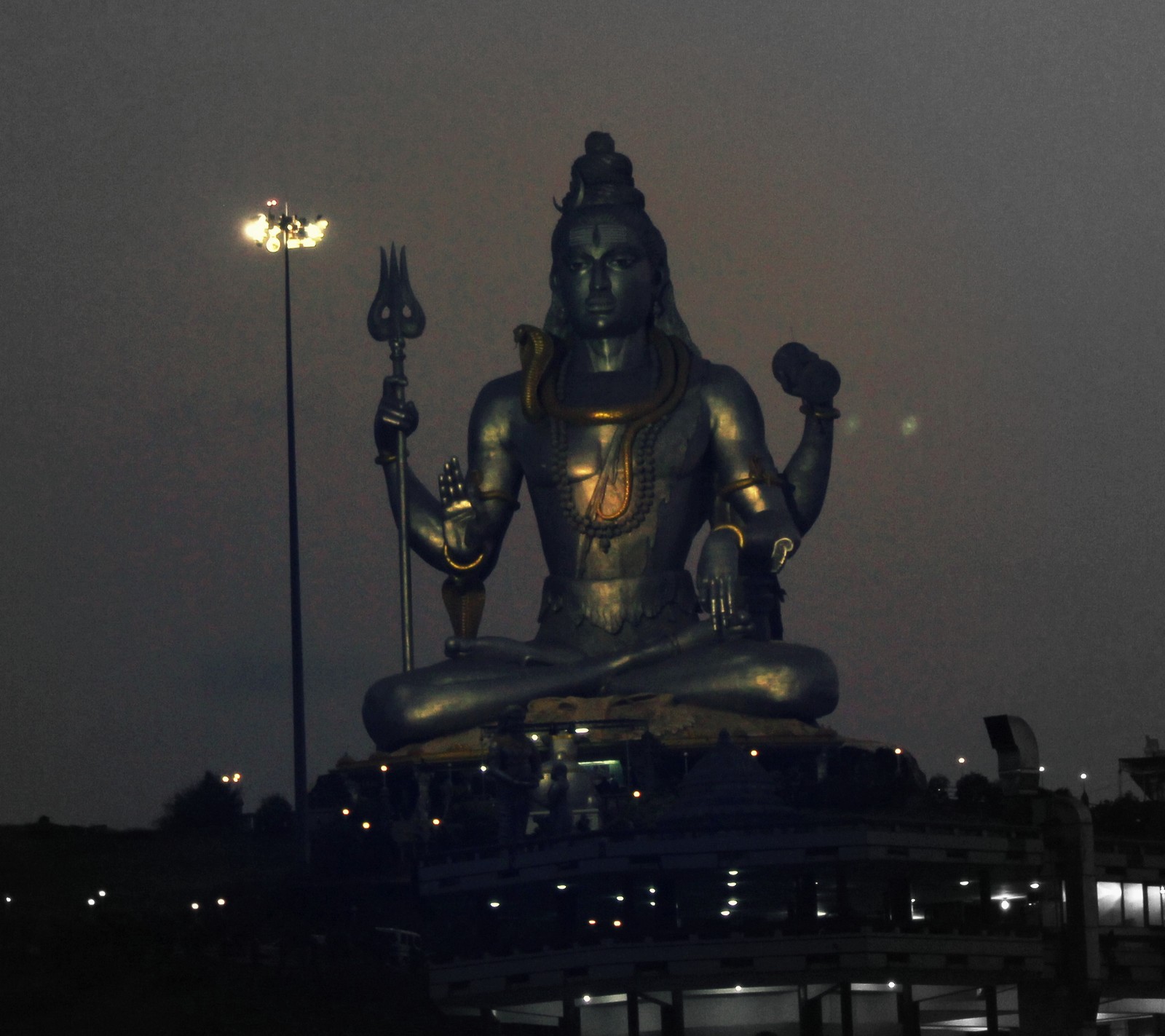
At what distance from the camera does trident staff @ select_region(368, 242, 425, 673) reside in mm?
28062

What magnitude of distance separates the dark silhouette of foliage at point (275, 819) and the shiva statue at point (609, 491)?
4.45 feet

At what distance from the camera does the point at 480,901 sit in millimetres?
23547

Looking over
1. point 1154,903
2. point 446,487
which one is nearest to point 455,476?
point 446,487

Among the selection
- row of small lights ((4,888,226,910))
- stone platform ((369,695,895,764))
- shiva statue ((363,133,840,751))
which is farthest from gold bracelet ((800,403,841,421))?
row of small lights ((4,888,226,910))

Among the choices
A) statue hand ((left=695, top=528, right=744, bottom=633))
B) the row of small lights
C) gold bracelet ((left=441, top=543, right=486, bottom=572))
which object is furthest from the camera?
gold bracelet ((left=441, top=543, right=486, bottom=572))

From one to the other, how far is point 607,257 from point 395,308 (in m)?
1.90

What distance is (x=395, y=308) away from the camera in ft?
92.5

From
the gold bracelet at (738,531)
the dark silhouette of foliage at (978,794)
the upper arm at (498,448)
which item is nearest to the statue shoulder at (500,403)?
the upper arm at (498,448)

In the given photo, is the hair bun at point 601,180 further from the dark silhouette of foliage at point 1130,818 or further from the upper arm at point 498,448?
the dark silhouette of foliage at point 1130,818

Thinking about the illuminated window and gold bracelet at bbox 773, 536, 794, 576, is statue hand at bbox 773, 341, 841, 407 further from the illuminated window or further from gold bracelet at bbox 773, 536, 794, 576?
the illuminated window

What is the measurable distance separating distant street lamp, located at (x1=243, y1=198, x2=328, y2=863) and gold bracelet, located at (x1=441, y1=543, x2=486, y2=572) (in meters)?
1.30

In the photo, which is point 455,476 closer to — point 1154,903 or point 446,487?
point 446,487

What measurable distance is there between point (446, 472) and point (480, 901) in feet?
18.4

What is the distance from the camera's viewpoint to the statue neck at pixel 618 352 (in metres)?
29.0
